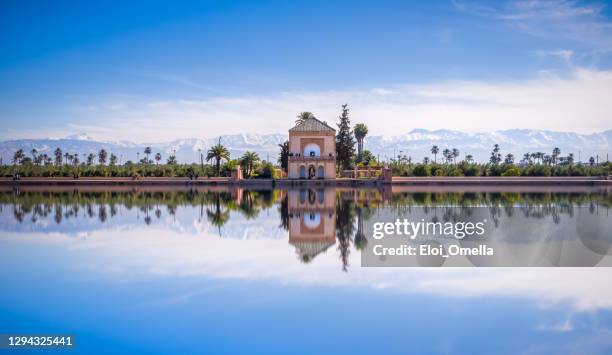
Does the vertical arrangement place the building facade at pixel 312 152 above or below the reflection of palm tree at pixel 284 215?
above

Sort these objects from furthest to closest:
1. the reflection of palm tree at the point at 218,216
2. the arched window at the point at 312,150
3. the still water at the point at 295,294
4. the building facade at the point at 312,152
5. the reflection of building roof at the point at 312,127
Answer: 1. the reflection of building roof at the point at 312,127
2. the arched window at the point at 312,150
3. the building facade at the point at 312,152
4. the reflection of palm tree at the point at 218,216
5. the still water at the point at 295,294

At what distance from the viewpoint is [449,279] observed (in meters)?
7.45

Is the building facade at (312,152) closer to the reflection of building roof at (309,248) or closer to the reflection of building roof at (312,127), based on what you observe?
the reflection of building roof at (312,127)

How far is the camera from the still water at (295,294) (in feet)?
17.5

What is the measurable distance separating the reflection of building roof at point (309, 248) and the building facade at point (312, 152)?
94.2 feet

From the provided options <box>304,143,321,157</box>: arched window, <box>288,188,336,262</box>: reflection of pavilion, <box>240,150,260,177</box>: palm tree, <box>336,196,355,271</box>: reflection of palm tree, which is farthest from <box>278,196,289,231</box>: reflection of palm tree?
<box>240,150,260,177</box>: palm tree

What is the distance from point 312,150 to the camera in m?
39.9

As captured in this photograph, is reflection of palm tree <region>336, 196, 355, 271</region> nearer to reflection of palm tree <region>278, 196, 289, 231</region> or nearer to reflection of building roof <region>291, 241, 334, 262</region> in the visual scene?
reflection of building roof <region>291, 241, 334, 262</region>

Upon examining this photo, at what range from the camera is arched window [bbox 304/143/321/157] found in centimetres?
3978

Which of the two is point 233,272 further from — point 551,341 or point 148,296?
point 551,341

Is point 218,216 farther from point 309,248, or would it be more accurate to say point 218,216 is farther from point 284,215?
point 309,248

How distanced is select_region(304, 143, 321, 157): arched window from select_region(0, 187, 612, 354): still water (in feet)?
90.3

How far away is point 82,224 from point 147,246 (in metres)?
4.38

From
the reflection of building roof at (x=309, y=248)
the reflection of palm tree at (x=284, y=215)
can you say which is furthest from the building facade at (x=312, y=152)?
the reflection of building roof at (x=309, y=248)
